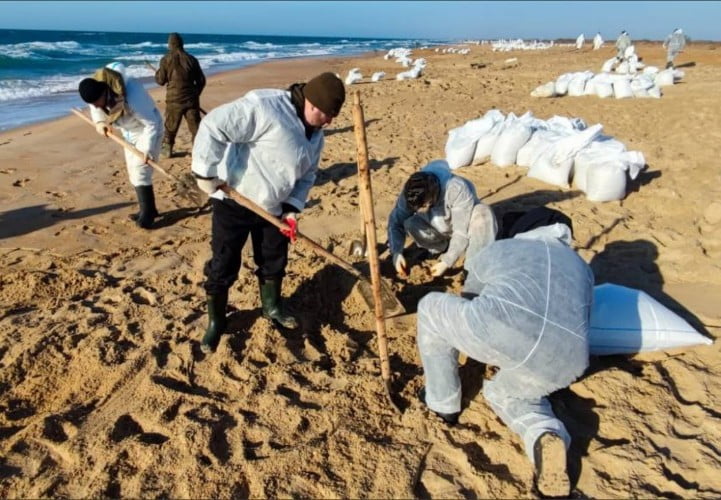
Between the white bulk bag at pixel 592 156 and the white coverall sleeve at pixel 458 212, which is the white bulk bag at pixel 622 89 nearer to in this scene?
the white bulk bag at pixel 592 156

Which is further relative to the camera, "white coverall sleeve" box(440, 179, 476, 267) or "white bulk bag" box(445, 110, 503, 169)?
"white bulk bag" box(445, 110, 503, 169)

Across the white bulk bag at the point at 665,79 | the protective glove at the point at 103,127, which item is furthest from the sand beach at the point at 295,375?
the white bulk bag at the point at 665,79

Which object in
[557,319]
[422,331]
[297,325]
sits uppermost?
[557,319]

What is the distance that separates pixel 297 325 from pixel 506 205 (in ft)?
8.22

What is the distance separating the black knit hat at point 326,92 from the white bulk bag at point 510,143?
3.57 meters

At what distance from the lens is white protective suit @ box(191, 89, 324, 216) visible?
2256 millimetres

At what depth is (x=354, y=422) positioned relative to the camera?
2213 mm

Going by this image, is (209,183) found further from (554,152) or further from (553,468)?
(554,152)

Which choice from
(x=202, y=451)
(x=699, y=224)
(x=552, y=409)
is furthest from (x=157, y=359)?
(x=699, y=224)

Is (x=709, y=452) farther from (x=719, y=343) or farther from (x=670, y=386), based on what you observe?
(x=719, y=343)

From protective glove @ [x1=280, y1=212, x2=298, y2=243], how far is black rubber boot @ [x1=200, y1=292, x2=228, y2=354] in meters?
0.50

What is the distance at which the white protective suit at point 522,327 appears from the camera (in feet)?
6.00

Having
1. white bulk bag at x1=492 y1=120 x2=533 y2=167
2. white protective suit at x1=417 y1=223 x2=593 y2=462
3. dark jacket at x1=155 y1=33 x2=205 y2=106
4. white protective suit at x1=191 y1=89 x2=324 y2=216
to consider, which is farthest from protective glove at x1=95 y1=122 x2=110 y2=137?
white bulk bag at x1=492 y1=120 x2=533 y2=167

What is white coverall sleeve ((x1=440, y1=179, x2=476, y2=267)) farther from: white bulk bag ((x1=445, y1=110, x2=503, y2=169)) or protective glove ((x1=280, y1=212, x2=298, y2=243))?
white bulk bag ((x1=445, y1=110, x2=503, y2=169))
